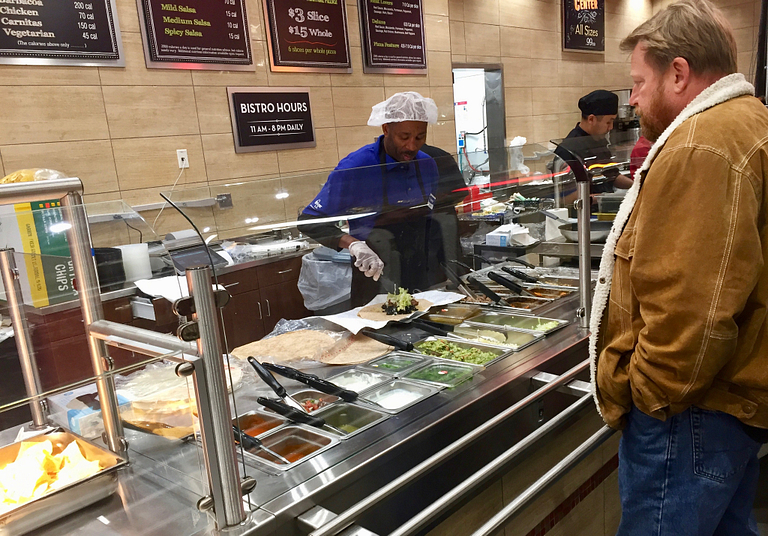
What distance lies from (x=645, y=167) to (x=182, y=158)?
3557mm

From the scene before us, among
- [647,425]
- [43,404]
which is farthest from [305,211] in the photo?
[647,425]

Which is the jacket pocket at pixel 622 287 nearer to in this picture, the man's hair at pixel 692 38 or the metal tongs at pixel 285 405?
the man's hair at pixel 692 38

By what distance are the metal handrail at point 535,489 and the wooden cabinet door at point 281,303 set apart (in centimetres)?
81

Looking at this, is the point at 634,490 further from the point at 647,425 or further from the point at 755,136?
the point at 755,136

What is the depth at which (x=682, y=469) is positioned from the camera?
1.32 m

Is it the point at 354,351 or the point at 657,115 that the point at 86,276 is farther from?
the point at 657,115

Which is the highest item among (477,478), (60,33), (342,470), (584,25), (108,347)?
(584,25)

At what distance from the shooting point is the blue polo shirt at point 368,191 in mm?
1817

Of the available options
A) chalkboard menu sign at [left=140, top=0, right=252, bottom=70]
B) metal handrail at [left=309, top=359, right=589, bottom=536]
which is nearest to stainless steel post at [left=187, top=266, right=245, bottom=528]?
metal handrail at [left=309, top=359, right=589, bottom=536]

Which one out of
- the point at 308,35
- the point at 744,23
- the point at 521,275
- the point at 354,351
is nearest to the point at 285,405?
the point at 354,351

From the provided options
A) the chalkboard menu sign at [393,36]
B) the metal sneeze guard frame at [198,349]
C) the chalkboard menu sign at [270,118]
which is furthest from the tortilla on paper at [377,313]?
the chalkboard menu sign at [393,36]

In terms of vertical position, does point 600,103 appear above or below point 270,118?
below

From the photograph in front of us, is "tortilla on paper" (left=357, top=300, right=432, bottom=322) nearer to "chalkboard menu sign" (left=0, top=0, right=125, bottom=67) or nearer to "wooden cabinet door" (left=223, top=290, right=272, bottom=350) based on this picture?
"wooden cabinet door" (left=223, top=290, right=272, bottom=350)

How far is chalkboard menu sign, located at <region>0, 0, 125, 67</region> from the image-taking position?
340 centimetres
